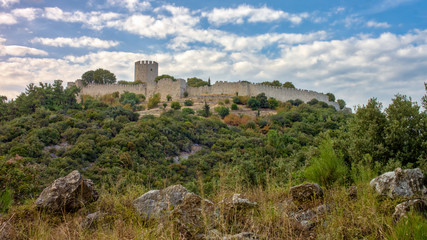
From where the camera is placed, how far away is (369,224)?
2814mm

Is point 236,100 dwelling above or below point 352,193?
above

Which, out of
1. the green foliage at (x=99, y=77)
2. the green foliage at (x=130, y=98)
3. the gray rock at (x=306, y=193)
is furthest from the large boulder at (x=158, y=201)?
the green foliage at (x=99, y=77)

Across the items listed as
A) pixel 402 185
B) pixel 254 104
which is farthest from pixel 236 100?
pixel 402 185

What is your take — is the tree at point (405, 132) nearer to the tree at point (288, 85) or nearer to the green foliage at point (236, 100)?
the green foliage at point (236, 100)

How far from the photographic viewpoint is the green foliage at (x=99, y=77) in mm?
59719

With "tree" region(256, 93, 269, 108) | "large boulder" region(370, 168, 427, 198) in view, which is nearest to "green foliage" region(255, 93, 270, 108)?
"tree" region(256, 93, 269, 108)

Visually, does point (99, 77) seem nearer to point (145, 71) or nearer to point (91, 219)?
point (145, 71)

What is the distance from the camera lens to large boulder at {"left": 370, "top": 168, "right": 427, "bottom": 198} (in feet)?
11.0

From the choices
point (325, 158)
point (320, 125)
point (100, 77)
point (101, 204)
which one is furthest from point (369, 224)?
point (100, 77)

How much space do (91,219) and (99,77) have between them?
60907 mm

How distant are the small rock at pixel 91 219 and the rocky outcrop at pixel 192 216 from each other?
973 millimetres

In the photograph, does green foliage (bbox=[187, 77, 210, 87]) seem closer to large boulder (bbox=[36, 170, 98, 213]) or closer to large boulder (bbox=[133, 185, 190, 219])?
large boulder (bbox=[36, 170, 98, 213])

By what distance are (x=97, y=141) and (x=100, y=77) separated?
45.4m

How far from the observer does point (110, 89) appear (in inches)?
2041
